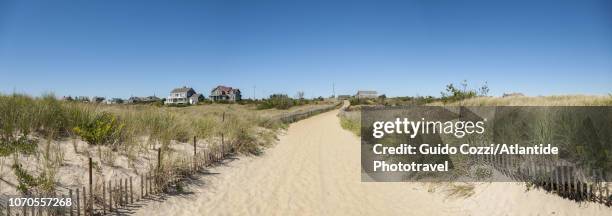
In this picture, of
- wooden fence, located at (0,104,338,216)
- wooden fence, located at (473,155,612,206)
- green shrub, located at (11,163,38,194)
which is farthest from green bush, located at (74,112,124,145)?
wooden fence, located at (473,155,612,206)

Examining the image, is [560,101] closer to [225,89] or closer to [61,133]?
[61,133]

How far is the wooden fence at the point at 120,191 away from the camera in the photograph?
636 cm

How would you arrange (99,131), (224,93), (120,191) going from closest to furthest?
(120,191), (99,131), (224,93)

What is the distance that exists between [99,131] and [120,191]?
11.5 feet

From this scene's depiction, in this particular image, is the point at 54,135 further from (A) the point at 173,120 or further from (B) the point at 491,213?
(B) the point at 491,213

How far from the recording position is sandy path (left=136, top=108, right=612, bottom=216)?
7.47 m

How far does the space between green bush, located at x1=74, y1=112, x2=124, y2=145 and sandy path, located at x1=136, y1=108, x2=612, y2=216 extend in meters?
2.96

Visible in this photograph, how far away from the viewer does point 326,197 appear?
10.0 m

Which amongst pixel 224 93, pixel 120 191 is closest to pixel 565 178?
pixel 120 191

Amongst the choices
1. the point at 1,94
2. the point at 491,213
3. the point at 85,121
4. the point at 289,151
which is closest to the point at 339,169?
the point at 289,151

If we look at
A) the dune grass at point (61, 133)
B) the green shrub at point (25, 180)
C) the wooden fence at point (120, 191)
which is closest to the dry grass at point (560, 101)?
the wooden fence at point (120, 191)

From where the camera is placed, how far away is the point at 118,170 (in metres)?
9.11

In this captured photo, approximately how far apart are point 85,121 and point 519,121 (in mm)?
12006

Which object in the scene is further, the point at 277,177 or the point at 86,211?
the point at 277,177
